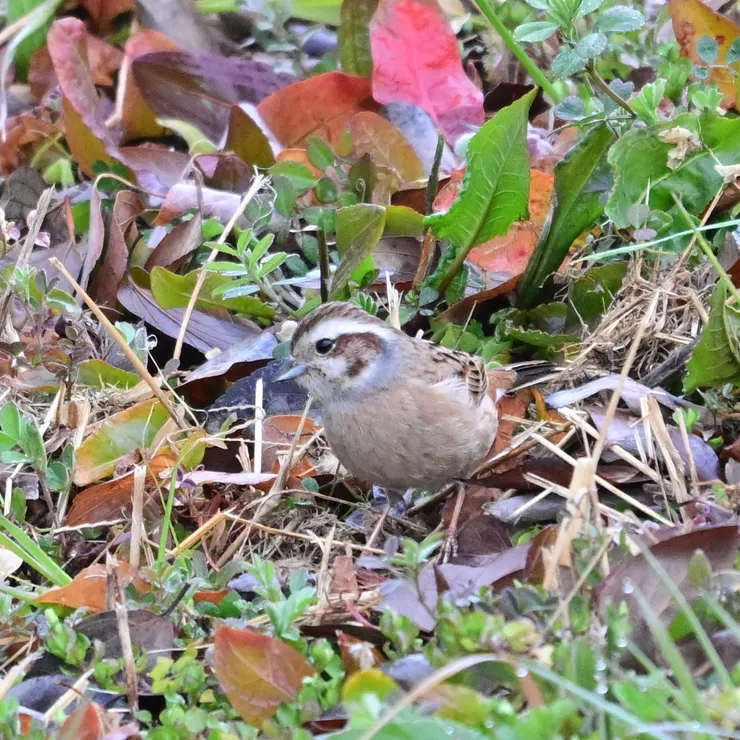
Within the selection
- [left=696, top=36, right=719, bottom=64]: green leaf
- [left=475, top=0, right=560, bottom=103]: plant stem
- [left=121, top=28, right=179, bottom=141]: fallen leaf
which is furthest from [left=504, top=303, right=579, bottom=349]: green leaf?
[left=121, top=28, right=179, bottom=141]: fallen leaf

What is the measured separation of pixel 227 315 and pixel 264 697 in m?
2.30

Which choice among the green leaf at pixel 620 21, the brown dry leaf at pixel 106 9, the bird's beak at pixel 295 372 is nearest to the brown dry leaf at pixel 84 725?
the bird's beak at pixel 295 372

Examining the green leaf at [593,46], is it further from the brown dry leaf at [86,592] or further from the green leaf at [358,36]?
the brown dry leaf at [86,592]

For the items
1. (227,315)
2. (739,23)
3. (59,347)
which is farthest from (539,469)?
(739,23)

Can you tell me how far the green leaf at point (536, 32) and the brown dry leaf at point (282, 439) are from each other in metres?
1.55

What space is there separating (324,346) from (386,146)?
4.79 ft

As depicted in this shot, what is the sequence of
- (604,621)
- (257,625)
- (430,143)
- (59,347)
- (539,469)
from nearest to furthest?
(604,621) < (257,625) < (539,469) < (59,347) < (430,143)

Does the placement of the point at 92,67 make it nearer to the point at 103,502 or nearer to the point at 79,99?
the point at 79,99

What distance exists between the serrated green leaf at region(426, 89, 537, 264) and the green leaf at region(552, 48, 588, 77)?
0.19 m

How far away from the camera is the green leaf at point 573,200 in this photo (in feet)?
12.9

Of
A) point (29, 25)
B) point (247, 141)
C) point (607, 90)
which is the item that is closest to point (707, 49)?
point (607, 90)

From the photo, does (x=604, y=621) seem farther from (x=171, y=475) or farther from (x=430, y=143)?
(x=430, y=143)

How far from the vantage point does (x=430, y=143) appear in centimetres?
489

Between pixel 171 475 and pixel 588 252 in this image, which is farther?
pixel 588 252
